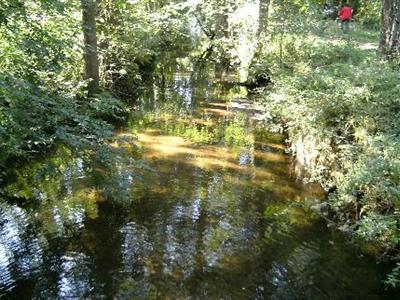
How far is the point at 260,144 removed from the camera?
1163 cm

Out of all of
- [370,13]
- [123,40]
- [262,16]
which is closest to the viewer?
Answer: [123,40]

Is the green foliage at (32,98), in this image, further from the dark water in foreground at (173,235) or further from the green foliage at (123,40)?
the green foliage at (123,40)

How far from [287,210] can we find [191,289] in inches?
117

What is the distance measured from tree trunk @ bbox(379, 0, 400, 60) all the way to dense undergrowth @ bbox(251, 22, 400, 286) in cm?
100

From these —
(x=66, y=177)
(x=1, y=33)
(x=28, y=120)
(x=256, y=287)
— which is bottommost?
(x=256, y=287)

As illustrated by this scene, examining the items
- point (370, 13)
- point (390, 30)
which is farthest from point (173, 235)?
point (370, 13)

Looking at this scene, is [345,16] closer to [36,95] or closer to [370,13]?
[370,13]

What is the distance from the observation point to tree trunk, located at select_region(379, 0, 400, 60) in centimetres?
1230

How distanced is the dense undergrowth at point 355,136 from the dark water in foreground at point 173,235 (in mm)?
564

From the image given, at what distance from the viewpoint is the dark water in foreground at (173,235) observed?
19.0 ft

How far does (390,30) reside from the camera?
1283 cm

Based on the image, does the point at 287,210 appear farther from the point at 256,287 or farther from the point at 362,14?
the point at 362,14

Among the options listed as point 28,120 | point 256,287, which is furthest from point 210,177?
point 28,120

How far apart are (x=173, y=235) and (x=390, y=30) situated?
378 inches
